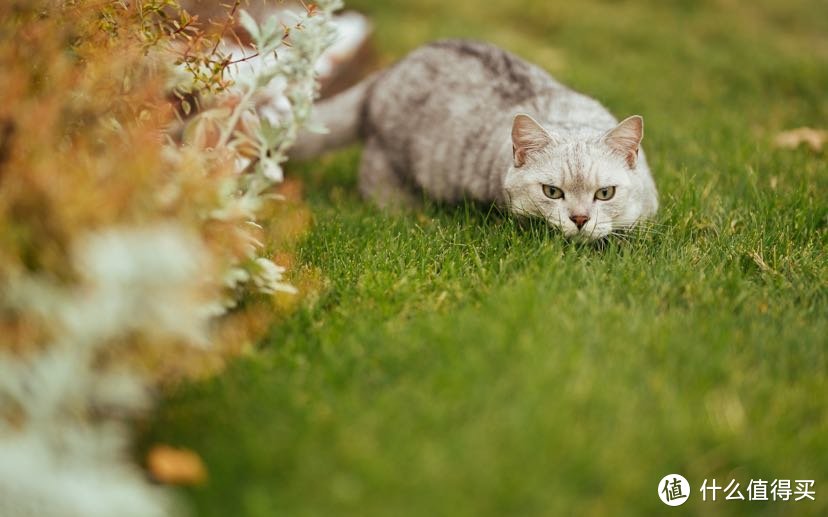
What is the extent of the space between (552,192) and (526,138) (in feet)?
0.88

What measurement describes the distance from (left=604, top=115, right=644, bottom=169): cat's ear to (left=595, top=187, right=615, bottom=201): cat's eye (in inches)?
7.1

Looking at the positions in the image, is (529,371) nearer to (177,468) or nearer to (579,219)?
(177,468)

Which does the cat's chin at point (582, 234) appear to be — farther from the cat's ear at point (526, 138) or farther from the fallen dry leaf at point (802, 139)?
the fallen dry leaf at point (802, 139)

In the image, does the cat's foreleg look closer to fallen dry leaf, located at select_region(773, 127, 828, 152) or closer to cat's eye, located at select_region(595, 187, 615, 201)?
cat's eye, located at select_region(595, 187, 615, 201)

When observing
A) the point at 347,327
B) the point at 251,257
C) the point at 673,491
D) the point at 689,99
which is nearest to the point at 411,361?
the point at 347,327

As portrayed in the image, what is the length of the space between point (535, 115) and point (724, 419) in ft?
6.69

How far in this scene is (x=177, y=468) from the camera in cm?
180

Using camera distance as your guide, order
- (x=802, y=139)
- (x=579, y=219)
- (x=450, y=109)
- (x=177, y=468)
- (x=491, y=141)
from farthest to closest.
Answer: (x=802, y=139) < (x=450, y=109) < (x=491, y=141) < (x=579, y=219) < (x=177, y=468)

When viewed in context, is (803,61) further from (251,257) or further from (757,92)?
(251,257)

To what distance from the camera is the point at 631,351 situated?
223 cm

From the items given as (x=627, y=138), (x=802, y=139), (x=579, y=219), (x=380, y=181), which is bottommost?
(x=380, y=181)

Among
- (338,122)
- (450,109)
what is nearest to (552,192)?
(450,109)
